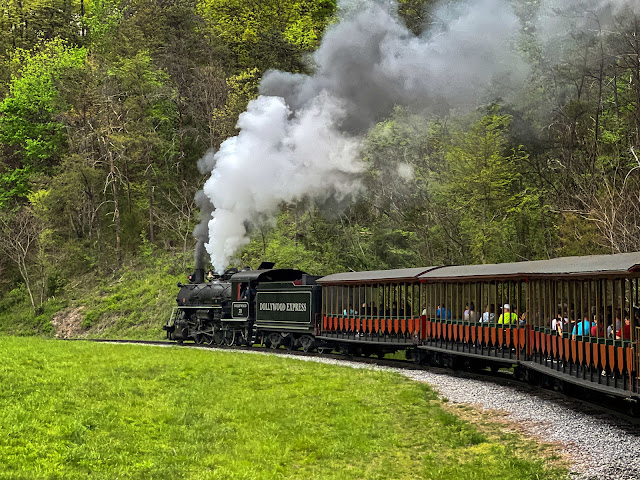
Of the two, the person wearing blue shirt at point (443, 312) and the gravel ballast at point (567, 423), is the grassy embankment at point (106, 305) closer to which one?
the person wearing blue shirt at point (443, 312)

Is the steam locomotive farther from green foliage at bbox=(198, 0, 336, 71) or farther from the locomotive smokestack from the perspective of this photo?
green foliage at bbox=(198, 0, 336, 71)

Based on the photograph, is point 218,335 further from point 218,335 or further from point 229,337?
point 229,337

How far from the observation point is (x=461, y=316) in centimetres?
1912

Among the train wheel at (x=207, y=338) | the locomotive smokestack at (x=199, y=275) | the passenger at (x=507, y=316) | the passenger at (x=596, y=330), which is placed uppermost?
the locomotive smokestack at (x=199, y=275)

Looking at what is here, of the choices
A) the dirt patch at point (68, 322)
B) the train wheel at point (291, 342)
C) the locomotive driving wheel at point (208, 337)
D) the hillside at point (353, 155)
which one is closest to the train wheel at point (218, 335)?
the locomotive driving wheel at point (208, 337)

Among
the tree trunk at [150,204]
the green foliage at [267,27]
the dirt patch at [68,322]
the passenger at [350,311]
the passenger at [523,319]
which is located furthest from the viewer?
the tree trunk at [150,204]

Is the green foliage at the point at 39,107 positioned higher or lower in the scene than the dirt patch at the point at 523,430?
higher

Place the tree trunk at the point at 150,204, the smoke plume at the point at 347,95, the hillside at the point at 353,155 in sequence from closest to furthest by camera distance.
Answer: the hillside at the point at 353,155 → the smoke plume at the point at 347,95 → the tree trunk at the point at 150,204

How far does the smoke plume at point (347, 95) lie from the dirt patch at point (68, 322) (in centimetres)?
→ 1387

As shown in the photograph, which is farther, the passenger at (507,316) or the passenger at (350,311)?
the passenger at (350,311)

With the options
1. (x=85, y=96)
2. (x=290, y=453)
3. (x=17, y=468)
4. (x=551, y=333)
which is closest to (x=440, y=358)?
(x=551, y=333)

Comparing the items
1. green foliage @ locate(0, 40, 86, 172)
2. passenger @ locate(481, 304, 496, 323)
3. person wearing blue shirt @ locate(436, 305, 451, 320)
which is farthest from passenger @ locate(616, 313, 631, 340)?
green foliage @ locate(0, 40, 86, 172)

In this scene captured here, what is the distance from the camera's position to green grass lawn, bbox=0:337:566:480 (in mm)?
10234

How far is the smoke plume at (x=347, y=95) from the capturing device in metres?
30.0
